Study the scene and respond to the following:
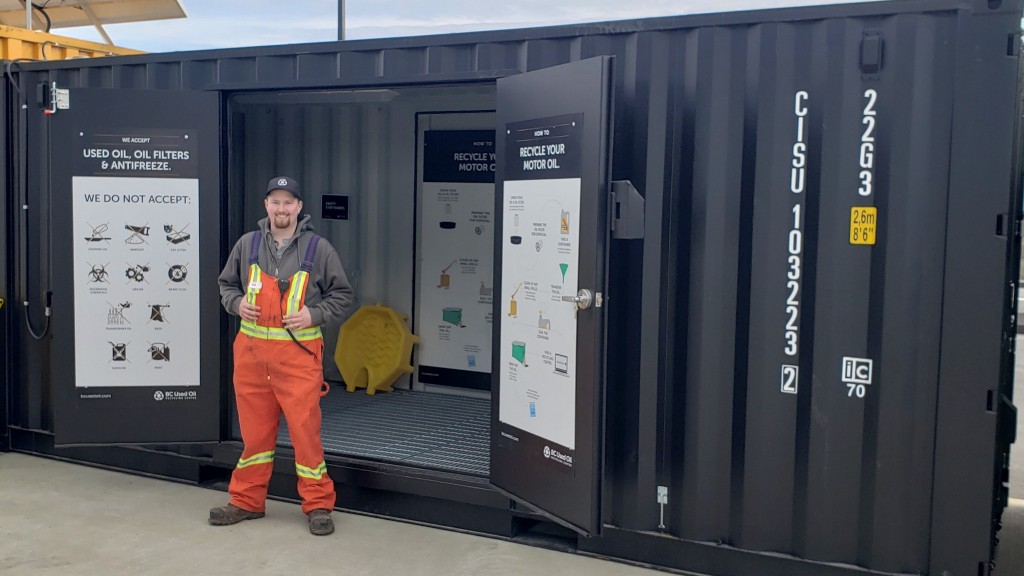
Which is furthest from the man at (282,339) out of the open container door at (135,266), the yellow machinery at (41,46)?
the yellow machinery at (41,46)

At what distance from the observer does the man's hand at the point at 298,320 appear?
527 cm

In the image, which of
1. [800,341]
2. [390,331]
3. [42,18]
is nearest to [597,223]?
[800,341]

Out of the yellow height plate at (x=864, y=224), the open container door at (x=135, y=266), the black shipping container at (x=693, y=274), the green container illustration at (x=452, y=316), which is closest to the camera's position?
the black shipping container at (x=693, y=274)

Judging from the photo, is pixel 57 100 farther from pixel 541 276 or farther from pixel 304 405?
pixel 541 276

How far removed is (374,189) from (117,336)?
10.1 feet

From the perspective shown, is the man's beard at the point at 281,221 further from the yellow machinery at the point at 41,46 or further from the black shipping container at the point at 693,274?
A: the yellow machinery at the point at 41,46

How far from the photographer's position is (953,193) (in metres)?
4.28

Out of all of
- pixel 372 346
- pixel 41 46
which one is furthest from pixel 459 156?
pixel 41 46

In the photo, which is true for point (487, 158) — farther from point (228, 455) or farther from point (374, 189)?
point (228, 455)

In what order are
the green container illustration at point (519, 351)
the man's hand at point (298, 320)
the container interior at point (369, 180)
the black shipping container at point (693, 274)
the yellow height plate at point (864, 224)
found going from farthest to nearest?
the container interior at point (369, 180) → the man's hand at point (298, 320) → the green container illustration at point (519, 351) → the yellow height plate at point (864, 224) → the black shipping container at point (693, 274)

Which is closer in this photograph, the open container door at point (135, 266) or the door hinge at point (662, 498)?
the door hinge at point (662, 498)

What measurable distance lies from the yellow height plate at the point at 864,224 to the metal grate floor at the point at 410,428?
247 cm

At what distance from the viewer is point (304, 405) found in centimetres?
534

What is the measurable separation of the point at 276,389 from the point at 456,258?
3.30 metres
